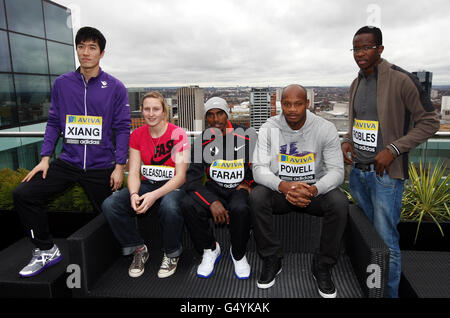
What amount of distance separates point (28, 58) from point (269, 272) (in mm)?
14757

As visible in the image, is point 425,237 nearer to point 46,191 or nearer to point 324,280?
point 324,280

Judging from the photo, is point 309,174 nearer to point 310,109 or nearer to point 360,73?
point 310,109

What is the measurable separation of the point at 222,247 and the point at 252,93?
1.49m

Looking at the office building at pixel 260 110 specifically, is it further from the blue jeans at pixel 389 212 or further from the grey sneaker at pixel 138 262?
the grey sneaker at pixel 138 262

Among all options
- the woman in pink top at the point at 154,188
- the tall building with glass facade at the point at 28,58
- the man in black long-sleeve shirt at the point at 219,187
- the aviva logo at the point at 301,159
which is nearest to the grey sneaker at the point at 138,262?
the woman in pink top at the point at 154,188

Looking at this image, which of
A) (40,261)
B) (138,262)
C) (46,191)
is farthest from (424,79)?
(40,261)

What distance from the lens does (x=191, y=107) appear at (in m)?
2.64

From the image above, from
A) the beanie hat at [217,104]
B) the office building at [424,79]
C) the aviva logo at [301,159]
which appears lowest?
the aviva logo at [301,159]

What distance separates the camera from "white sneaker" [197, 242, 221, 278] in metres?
2.17

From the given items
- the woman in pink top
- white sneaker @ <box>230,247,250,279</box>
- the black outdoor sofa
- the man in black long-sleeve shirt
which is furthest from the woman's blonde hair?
white sneaker @ <box>230,247,250,279</box>

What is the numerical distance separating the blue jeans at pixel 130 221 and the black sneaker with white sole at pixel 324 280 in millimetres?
948

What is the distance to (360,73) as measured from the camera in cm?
222

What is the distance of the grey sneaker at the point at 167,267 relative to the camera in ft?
7.14
